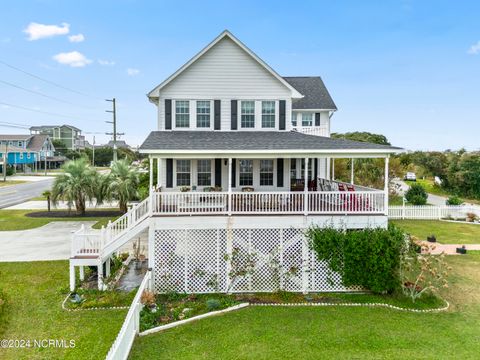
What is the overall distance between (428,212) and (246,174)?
18160 mm

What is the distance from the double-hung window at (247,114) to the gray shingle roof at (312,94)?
5689mm

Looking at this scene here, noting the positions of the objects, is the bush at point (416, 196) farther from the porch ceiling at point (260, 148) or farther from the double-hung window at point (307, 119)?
the porch ceiling at point (260, 148)

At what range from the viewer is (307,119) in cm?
2156

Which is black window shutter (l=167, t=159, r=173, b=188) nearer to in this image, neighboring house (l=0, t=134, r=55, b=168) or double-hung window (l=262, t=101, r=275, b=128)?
double-hung window (l=262, t=101, r=275, b=128)

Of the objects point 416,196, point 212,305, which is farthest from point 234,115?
point 416,196

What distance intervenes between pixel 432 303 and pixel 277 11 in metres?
24.1

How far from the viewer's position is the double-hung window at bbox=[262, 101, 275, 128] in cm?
1634

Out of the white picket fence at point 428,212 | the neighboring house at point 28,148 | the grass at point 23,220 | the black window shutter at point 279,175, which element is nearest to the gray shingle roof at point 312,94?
the black window shutter at point 279,175

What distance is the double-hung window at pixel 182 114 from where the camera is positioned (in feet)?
52.7

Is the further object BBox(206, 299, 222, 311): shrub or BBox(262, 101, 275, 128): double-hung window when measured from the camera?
BBox(262, 101, 275, 128): double-hung window

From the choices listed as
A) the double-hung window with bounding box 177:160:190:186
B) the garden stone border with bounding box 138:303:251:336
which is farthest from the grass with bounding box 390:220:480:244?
the double-hung window with bounding box 177:160:190:186

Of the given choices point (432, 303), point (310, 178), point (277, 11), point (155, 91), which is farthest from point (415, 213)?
point (155, 91)

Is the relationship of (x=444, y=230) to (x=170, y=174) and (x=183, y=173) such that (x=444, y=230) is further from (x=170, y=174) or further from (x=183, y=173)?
(x=170, y=174)

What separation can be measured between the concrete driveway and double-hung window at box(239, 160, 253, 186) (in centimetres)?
913
